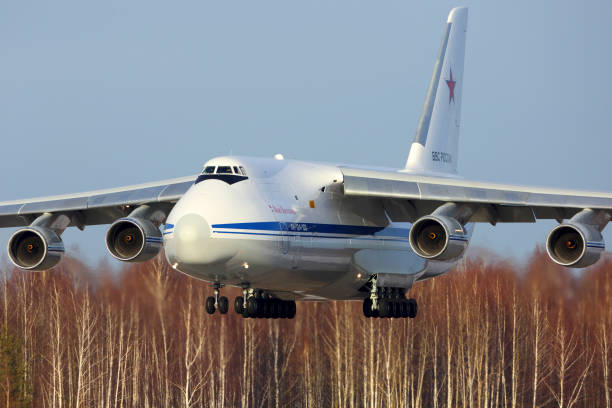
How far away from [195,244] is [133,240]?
12.8 feet

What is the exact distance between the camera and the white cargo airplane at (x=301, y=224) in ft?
73.2

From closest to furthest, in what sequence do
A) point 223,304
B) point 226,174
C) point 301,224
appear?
point 226,174 → point 223,304 → point 301,224

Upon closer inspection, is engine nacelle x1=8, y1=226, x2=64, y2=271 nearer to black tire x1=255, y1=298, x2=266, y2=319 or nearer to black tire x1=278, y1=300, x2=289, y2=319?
black tire x1=255, y1=298, x2=266, y2=319

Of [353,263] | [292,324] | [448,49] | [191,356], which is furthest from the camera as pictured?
[292,324]

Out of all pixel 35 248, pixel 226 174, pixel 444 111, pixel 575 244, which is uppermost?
pixel 444 111

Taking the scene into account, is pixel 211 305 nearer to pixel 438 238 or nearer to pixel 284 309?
pixel 284 309

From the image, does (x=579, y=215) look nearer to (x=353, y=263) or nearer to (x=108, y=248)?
(x=353, y=263)

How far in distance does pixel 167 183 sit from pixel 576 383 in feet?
59.5

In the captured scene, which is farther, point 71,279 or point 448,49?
point 71,279

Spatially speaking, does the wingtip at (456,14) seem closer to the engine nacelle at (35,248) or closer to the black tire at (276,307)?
the black tire at (276,307)

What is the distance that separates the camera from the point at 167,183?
25.9 meters

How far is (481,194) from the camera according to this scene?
2445 centimetres

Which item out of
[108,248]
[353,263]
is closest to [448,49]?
[353,263]

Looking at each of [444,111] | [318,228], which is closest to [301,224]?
[318,228]
